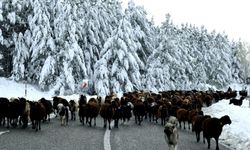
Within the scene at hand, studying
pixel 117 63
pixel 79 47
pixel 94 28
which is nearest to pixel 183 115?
pixel 117 63

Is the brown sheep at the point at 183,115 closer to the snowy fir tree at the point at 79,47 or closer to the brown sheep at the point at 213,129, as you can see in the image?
the brown sheep at the point at 213,129

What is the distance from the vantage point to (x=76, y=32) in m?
48.0

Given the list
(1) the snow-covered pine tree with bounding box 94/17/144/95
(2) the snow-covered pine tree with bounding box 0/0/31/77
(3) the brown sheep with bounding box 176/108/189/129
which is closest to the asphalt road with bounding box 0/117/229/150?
(3) the brown sheep with bounding box 176/108/189/129

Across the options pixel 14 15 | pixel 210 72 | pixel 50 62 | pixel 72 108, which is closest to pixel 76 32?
pixel 50 62

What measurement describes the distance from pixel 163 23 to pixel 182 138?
5434 centimetres

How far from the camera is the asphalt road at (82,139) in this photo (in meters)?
13.3

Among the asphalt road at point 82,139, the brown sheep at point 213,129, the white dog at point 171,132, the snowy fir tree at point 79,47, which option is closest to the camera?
the white dog at point 171,132

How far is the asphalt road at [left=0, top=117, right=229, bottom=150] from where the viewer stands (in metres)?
13.3

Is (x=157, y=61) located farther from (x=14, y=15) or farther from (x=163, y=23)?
(x=14, y=15)

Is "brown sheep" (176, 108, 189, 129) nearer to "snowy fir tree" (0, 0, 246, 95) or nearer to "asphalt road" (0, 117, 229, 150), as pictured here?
"asphalt road" (0, 117, 229, 150)

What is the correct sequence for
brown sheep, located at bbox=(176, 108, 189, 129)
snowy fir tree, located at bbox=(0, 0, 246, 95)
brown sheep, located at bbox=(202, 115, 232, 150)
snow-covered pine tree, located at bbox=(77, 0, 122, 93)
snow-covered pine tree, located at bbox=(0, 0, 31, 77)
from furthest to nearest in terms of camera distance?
snow-covered pine tree, located at bbox=(77, 0, 122, 93)
snow-covered pine tree, located at bbox=(0, 0, 31, 77)
snowy fir tree, located at bbox=(0, 0, 246, 95)
brown sheep, located at bbox=(176, 108, 189, 129)
brown sheep, located at bbox=(202, 115, 232, 150)

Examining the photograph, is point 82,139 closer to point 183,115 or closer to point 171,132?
point 171,132

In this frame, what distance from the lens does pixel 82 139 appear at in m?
15.2

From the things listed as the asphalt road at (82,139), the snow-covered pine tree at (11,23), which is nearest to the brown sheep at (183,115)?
the asphalt road at (82,139)
